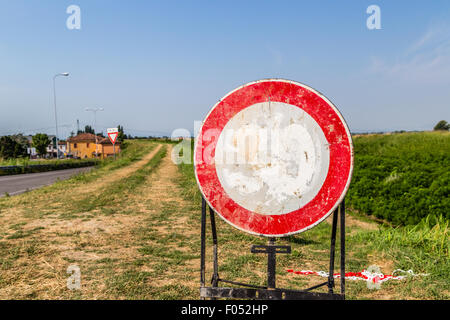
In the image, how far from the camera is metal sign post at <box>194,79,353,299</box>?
1.94 meters

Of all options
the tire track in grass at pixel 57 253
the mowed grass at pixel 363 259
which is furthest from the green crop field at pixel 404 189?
the tire track in grass at pixel 57 253

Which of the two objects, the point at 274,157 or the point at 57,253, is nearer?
the point at 274,157

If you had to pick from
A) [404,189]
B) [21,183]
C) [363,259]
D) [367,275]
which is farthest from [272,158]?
[21,183]

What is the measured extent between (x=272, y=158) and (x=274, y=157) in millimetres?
14

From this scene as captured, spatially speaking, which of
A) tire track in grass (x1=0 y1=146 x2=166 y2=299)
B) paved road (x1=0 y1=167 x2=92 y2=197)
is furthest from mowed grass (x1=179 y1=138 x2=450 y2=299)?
paved road (x1=0 y1=167 x2=92 y2=197)

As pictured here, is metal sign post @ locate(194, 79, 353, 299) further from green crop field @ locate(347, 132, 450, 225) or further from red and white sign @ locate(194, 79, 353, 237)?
green crop field @ locate(347, 132, 450, 225)

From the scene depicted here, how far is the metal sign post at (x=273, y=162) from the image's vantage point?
1.94 metres

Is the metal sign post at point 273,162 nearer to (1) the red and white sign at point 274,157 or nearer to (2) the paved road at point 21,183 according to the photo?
(1) the red and white sign at point 274,157

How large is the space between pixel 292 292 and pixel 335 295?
0.27 meters

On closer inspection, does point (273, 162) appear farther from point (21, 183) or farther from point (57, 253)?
point (21, 183)

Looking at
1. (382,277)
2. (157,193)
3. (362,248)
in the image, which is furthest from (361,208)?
(157,193)

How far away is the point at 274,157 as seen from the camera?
195cm

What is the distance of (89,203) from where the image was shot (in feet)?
26.1
